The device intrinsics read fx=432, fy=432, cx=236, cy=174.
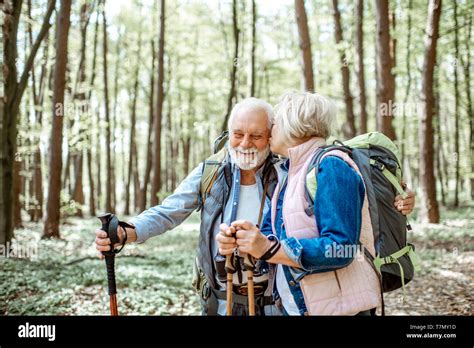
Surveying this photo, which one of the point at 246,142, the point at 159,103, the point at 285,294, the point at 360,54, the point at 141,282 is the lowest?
the point at 141,282

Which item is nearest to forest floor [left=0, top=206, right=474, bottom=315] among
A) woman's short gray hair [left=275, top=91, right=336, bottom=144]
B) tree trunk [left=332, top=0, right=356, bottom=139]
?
woman's short gray hair [left=275, top=91, right=336, bottom=144]

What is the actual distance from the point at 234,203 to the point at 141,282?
4.25 metres

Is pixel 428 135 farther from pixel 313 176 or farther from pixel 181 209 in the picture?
pixel 313 176

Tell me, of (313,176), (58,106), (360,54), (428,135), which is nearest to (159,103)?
(58,106)

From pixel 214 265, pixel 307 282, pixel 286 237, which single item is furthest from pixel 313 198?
pixel 214 265

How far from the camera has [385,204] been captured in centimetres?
184

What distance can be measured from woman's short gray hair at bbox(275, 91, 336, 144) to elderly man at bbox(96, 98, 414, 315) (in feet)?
1.09

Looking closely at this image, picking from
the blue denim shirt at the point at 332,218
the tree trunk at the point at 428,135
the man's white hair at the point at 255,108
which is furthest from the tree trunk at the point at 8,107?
the tree trunk at the point at 428,135

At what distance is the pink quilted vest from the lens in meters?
1.71

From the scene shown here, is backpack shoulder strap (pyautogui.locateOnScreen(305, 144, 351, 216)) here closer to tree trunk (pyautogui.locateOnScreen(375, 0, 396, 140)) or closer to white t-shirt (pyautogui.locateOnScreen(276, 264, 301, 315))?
white t-shirt (pyautogui.locateOnScreen(276, 264, 301, 315))

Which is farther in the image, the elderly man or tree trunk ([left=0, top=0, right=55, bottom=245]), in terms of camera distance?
tree trunk ([left=0, top=0, right=55, bottom=245])

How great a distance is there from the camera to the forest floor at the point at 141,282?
178 inches
